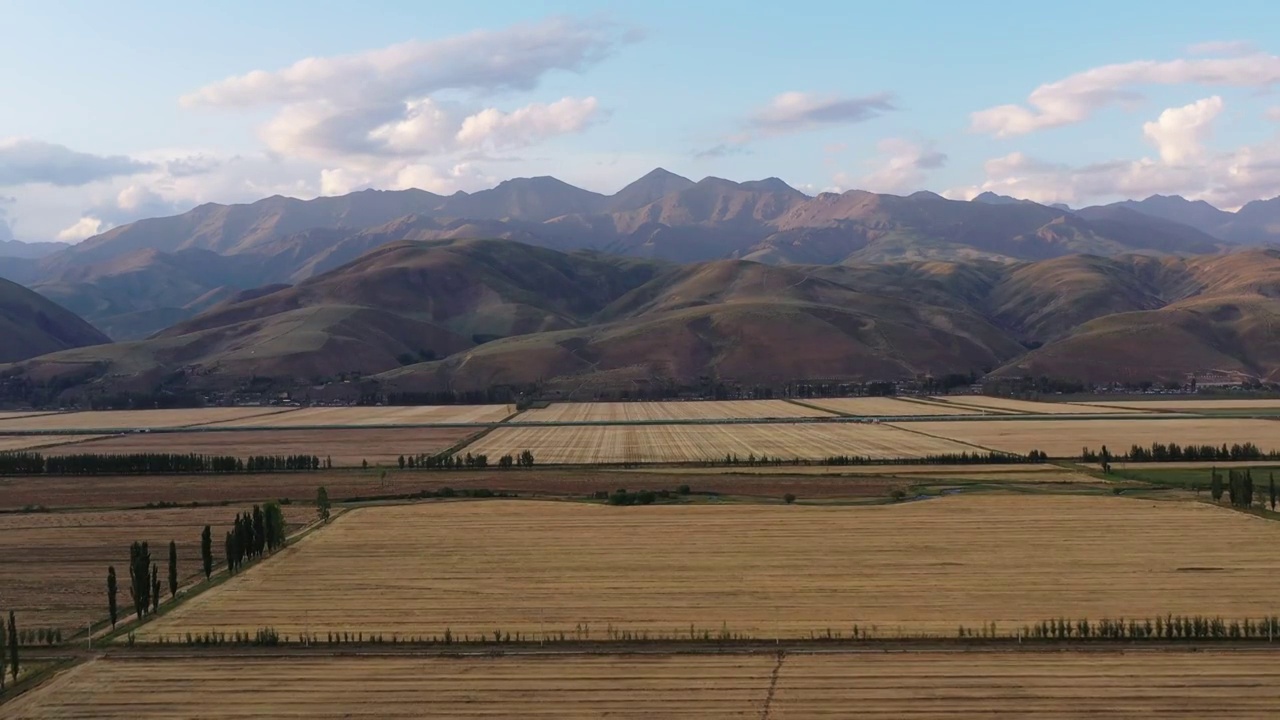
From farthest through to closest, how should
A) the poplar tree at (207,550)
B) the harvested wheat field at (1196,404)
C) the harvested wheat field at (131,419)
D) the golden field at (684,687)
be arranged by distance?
1. the harvested wheat field at (1196,404)
2. the harvested wheat field at (131,419)
3. the poplar tree at (207,550)
4. the golden field at (684,687)

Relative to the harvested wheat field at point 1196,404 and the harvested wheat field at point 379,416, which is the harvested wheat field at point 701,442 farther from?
the harvested wheat field at point 1196,404

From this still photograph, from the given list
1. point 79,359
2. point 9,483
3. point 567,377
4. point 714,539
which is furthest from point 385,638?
point 79,359

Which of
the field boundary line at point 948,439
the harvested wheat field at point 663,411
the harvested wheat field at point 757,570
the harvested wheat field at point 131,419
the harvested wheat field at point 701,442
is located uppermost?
the harvested wheat field at point 131,419

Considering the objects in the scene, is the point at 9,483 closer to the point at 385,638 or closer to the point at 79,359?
the point at 385,638

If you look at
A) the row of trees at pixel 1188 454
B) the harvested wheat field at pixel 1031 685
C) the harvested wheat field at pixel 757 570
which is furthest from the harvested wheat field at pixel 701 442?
the harvested wheat field at pixel 1031 685

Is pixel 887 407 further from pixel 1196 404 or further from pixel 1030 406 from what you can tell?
pixel 1196 404

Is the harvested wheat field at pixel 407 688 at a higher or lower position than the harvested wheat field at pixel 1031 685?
higher
